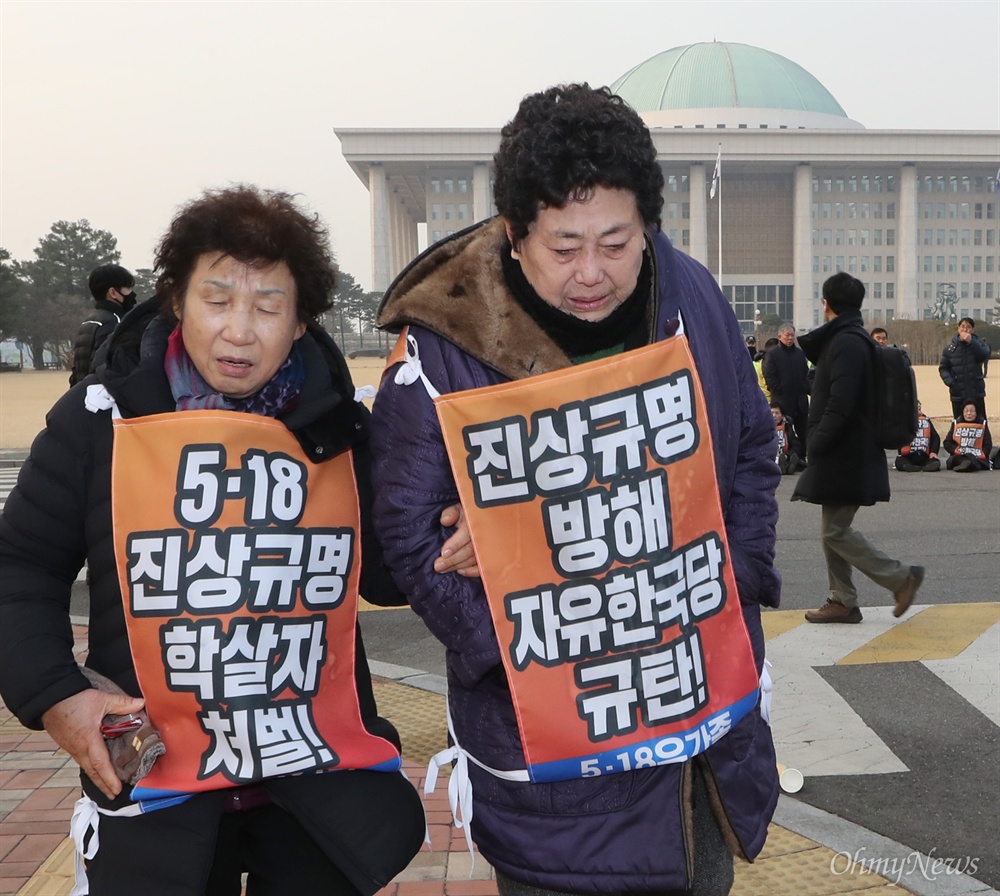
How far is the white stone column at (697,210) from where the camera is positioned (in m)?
88.4

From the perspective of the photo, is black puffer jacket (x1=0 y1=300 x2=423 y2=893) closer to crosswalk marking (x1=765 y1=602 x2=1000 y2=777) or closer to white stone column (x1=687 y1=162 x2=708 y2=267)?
crosswalk marking (x1=765 y1=602 x2=1000 y2=777)

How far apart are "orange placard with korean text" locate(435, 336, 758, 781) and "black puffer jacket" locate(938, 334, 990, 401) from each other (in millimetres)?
14152

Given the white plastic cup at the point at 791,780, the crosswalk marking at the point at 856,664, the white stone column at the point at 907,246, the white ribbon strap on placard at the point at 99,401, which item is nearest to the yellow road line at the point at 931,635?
the crosswalk marking at the point at 856,664

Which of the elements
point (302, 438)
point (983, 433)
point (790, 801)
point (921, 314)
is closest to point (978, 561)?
point (790, 801)

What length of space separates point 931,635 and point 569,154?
4.88m

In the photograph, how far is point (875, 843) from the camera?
3.54 m

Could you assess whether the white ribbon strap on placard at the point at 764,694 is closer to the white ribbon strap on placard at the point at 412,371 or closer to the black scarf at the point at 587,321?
the black scarf at the point at 587,321

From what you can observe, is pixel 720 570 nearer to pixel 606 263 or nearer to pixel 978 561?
pixel 606 263

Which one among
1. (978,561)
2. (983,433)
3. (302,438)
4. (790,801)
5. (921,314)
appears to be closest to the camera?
(302,438)

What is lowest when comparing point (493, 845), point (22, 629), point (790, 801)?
point (790, 801)

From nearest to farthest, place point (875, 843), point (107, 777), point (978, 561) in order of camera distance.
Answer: point (107, 777)
point (875, 843)
point (978, 561)

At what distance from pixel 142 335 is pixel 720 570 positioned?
3.92 feet

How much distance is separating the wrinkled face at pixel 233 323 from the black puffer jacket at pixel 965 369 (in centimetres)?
1431

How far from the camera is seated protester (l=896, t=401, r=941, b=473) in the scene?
13.7 m
